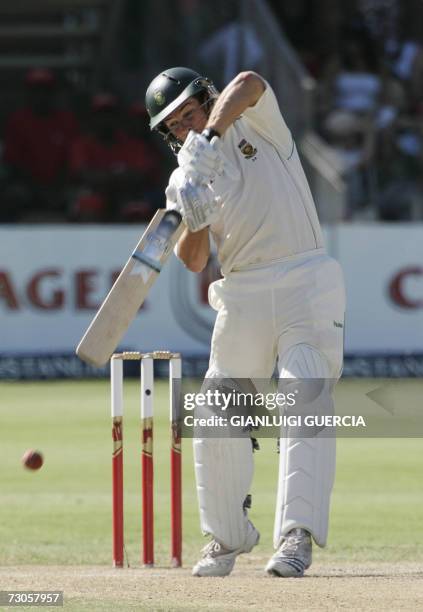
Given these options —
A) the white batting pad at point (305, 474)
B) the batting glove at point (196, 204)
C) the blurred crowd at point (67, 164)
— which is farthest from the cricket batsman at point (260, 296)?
the blurred crowd at point (67, 164)

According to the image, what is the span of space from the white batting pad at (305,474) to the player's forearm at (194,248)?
0.52 metres

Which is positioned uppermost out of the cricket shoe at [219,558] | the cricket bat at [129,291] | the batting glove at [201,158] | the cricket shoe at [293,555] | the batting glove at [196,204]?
the batting glove at [201,158]

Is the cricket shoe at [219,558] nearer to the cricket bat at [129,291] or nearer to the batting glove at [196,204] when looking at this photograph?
the cricket bat at [129,291]

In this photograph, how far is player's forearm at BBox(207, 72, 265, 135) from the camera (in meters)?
5.11

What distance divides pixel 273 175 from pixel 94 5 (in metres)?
14.6

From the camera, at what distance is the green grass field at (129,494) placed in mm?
6602

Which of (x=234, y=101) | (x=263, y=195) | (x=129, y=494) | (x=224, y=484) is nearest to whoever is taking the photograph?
(x=234, y=101)

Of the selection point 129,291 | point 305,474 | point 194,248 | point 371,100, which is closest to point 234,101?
point 194,248

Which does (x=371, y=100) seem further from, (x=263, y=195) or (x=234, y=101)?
(x=234, y=101)

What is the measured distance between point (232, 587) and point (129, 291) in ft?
3.56

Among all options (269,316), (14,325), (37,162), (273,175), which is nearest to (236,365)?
(269,316)

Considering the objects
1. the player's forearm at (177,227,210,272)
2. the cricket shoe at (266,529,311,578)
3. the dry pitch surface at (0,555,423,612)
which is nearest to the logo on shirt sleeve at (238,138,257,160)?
the player's forearm at (177,227,210,272)

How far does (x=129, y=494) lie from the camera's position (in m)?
8.53

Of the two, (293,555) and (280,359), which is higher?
(280,359)
